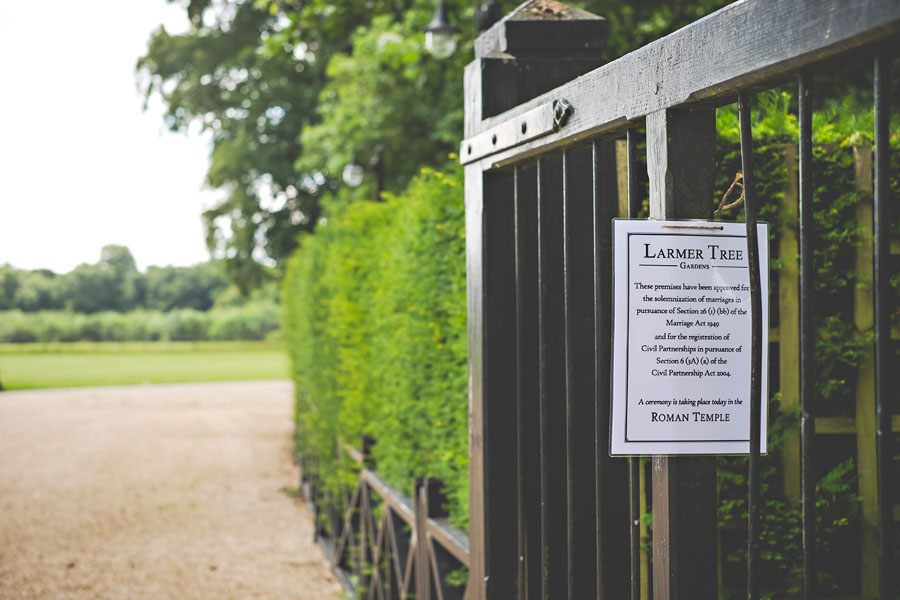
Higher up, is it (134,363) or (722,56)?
(722,56)

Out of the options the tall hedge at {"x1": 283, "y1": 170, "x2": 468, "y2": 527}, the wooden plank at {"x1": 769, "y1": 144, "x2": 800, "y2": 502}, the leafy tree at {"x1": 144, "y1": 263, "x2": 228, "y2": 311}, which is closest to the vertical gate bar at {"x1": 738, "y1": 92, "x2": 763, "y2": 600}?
the wooden plank at {"x1": 769, "y1": 144, "x2": 800, "y2": 502}

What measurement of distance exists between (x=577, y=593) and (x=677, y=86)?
42.0 inches

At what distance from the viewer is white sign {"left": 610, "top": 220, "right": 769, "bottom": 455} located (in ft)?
4.12

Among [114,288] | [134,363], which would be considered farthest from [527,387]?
[134,363]

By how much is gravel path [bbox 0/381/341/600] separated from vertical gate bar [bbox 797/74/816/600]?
5.44 meters

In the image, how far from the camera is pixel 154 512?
8664mm

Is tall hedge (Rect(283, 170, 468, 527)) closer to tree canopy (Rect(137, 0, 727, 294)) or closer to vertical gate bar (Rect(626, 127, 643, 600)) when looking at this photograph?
vertical gate bar (Rect(626, 127, 643, 600))

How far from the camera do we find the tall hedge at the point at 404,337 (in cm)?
301

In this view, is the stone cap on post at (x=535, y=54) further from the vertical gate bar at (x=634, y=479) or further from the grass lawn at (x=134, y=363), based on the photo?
the grass lawn at (x=134, y=363)

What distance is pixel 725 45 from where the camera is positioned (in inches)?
46.4

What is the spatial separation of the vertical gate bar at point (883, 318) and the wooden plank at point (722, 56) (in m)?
0.06

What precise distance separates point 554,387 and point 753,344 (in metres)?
0.72

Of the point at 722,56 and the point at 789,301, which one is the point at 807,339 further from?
the point at 789,301

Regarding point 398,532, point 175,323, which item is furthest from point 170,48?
point 175,323
